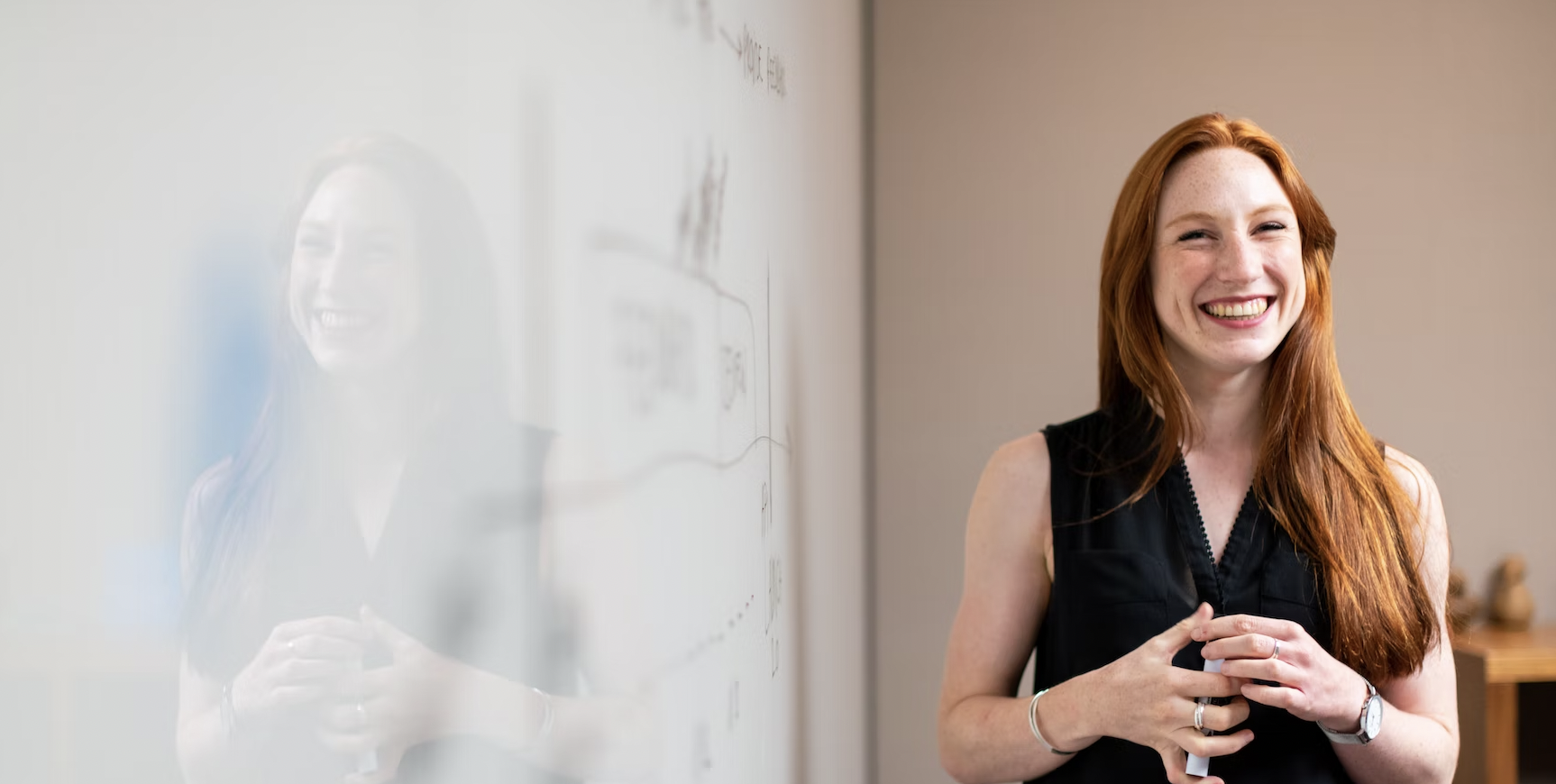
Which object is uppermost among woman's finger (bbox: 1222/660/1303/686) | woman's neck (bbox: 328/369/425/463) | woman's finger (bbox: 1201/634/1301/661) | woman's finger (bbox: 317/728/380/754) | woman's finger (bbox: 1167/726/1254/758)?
woman's neck (bbox: 328/369/425/463)

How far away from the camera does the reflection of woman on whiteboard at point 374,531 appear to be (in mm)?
262

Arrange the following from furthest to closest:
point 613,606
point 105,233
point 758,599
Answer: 1. point 758,599
2. point 613,606
3. point 105,233

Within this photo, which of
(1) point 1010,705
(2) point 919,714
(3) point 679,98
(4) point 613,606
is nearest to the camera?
(4) point 613,606

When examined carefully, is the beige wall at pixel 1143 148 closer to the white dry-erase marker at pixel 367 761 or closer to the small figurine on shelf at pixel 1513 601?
the small figurine on shelf at pixel 1513 601

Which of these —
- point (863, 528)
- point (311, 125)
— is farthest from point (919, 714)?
point (311, 125)

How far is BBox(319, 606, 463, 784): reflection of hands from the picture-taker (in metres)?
0.30

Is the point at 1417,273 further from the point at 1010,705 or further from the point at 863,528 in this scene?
the point at 1010,705

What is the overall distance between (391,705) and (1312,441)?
133 cm

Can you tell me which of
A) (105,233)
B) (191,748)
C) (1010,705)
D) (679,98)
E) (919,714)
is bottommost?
(919,714)

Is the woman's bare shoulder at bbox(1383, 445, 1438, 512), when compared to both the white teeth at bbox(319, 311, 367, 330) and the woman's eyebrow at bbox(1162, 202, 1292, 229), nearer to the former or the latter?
the woman's eyebrow at bbox(1162, 202, 1292, 229)

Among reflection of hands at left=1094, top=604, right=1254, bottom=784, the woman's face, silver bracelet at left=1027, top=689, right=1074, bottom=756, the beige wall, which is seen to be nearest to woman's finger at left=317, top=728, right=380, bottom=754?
reflection of hands at left=1094, top=604, right=1254, bottom=784

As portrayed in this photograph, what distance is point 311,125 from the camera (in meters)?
0.29

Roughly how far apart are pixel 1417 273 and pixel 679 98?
276cm

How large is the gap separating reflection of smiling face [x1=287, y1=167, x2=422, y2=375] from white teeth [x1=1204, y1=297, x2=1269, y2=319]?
4.03 feet
